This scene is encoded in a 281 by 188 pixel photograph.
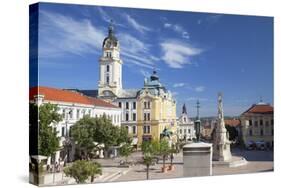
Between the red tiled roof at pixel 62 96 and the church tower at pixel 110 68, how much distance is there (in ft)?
0.71

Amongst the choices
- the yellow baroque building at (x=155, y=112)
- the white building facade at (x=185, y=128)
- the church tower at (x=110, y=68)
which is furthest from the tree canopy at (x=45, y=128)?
the white building facade at (x=185, y=128)

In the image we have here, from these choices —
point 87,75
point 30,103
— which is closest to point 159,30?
point 87,75

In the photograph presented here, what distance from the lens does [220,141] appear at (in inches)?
510

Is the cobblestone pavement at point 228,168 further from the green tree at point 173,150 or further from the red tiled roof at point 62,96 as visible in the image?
the red tiled roof at point 62,96

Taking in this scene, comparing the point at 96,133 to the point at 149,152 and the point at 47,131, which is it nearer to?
the point at 47,131

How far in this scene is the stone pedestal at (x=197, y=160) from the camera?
12.1 m

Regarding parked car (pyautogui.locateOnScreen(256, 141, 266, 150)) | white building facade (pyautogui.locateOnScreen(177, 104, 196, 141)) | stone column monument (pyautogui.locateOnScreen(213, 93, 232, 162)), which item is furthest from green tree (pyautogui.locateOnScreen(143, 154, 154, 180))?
parked car (pyautogui.locateOnScreen(256, 141, 266, 150))

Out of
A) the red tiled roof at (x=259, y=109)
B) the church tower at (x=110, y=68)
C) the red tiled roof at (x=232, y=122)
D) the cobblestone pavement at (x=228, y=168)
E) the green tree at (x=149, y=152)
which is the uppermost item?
the church tower at (x=110, y=68)

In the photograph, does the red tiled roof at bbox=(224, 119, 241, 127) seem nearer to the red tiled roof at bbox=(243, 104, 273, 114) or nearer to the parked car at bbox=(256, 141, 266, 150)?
the red tiled roof at bbox=(243, 104, 273, 114)

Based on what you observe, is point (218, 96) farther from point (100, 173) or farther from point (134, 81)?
point (100, 173)

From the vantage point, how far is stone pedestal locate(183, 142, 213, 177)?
39.8ft

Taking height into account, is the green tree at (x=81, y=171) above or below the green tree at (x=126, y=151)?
below

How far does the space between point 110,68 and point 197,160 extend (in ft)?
8.22

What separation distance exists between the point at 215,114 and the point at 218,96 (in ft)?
1.21
